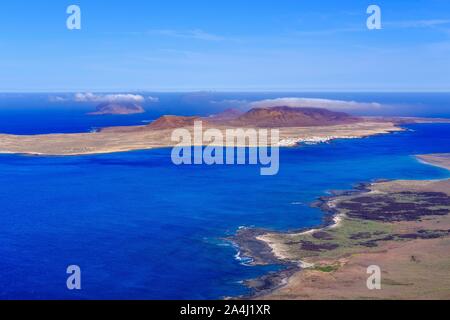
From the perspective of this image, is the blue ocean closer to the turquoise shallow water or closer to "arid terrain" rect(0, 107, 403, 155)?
the turquoise shallow water

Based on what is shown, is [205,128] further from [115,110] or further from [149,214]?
[115,110]

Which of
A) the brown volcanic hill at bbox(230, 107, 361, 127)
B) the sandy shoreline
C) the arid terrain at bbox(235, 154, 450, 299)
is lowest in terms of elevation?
the arid terrain at bbox(235, 154, 450, 299)

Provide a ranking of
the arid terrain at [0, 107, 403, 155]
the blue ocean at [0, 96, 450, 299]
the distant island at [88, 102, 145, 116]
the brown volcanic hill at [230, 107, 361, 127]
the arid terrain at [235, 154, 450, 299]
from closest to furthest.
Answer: the arid terrain at [235, 154, 450, 299]
the blue ocean at [0, 96, 450, 299]
the arid terrain at [0, 107, 403, 155]
the brown volcanic hill at [230, 107, 361, 127]
the distant island at [88, 102, 145, 116]

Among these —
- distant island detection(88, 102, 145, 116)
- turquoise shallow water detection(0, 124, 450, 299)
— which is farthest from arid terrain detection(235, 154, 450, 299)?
distant island detection(88, 102, 145, 116)

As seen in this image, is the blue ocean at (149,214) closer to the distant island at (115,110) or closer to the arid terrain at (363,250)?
the arid terrain at (363,250)

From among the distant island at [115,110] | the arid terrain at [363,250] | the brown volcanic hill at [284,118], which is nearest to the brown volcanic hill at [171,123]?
the brown volcanic hill at [284,118]
